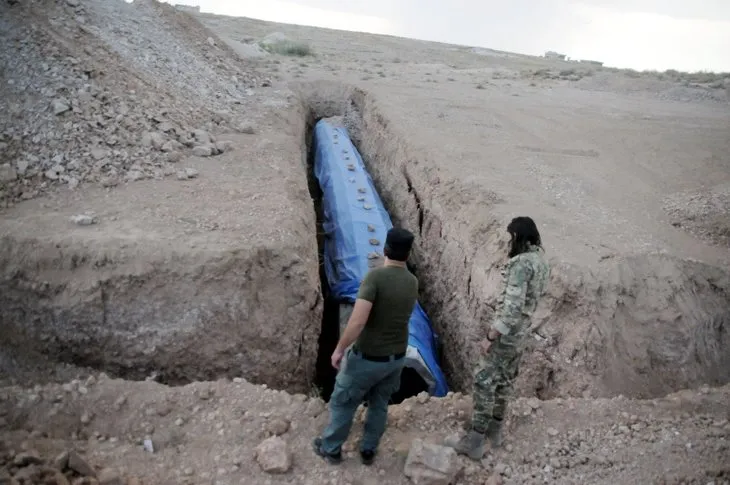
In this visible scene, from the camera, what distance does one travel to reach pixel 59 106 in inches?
277

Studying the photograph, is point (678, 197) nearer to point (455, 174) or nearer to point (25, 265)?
point (455, 174)

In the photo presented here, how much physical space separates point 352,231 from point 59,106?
4260 millimetres

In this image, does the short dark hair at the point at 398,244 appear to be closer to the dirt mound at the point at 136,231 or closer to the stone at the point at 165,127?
the dirt mound at the point at 136,231

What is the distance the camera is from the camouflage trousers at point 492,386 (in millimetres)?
3597

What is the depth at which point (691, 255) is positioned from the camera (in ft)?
19.4

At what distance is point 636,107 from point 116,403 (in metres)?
15.5

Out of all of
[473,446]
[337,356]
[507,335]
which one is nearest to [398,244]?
[337,356]

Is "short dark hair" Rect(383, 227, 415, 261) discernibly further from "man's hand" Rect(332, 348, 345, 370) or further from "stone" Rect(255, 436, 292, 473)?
"stone" Rect(255, 436, 292, 473)

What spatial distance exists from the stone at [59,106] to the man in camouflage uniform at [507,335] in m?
6.35

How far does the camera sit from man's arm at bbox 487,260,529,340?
3.35 meters

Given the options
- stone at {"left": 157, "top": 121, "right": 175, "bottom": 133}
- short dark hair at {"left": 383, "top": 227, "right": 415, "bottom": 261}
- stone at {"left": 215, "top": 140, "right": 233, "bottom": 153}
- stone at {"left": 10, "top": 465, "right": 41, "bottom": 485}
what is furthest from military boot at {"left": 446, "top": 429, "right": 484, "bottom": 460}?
stone at {"left": 157, "top": 121, "right": 175, "bottom": 133}

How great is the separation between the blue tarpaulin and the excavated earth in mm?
567

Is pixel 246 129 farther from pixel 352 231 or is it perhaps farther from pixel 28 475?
pixel 28 475

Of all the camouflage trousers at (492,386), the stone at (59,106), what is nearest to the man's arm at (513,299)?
the camouflage trousers at (492,386)
